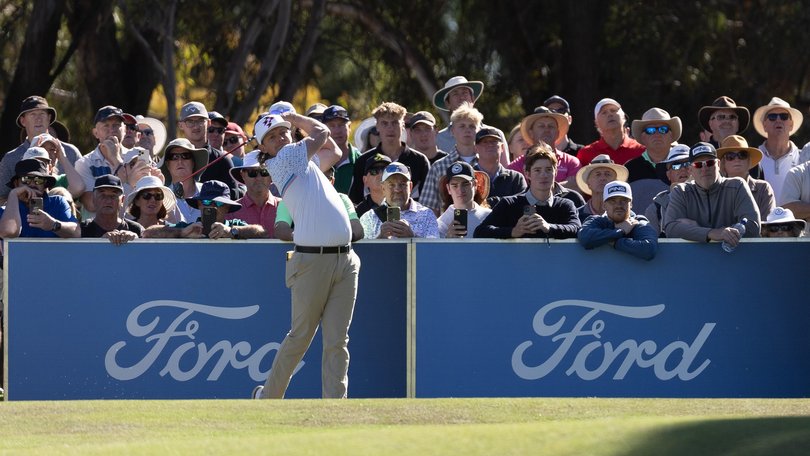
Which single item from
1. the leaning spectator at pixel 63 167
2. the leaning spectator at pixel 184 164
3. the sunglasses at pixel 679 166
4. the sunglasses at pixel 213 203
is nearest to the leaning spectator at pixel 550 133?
the sunglasses at pixel 679 166

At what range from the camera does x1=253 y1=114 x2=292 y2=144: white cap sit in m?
11.1

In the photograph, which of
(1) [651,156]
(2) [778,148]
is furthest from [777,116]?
(1) [651,156]

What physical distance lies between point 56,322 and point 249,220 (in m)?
1.60

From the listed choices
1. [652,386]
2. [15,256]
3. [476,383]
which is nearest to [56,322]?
[15,256]

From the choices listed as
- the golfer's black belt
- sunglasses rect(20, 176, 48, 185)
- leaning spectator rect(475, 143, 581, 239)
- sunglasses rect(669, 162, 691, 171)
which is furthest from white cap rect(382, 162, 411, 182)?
sunglasses rect(20, 176, 48, 185)

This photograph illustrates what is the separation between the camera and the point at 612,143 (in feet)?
43.1

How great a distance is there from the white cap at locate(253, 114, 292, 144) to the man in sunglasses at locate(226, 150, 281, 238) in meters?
0.50

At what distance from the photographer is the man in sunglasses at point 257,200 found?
38.3 feet

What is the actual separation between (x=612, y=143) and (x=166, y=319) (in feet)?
13.8

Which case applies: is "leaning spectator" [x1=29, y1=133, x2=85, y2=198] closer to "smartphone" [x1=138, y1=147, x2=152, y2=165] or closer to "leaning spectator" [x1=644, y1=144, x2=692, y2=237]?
"smartphone" [x1=138, y1=147, x2=152, y2=165]

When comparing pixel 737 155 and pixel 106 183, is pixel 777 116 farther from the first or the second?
pixel 106 183

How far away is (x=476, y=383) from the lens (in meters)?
11.0

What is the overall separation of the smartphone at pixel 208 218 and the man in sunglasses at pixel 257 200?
28 cm

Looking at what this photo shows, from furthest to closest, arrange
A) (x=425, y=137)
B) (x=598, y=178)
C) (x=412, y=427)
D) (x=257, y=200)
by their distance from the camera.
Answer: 1. (x=425, y=137)
2. (x=598, y=178)
3. (x=257, y=200)
4. (x=412, y=427)
